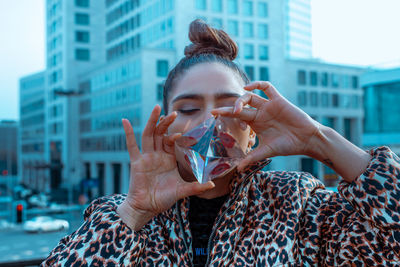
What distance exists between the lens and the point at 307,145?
195cm

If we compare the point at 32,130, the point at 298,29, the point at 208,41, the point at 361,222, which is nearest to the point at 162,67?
the point at 208,41

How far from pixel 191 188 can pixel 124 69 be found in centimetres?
3716

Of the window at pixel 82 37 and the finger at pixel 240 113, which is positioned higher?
the window at pixel 82 37

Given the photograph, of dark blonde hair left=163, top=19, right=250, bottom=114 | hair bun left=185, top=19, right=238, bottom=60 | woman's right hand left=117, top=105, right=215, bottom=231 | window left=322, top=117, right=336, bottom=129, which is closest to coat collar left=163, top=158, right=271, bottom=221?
woman's right hand left=117, top=105, right=215, bottom=231

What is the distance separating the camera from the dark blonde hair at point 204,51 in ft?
7.10

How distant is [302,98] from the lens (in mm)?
43156

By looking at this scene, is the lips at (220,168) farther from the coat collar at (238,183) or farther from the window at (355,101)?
the window at (355,101)

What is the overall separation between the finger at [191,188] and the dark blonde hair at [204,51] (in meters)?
0.56

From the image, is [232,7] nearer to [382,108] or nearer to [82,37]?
[382,108]

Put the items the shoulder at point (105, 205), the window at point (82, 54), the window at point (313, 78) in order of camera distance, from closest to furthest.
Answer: the shoulder at point (105, 205), the window at point (313, 78), the window at point (82, 54)

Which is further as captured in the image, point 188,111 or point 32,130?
point 32,130

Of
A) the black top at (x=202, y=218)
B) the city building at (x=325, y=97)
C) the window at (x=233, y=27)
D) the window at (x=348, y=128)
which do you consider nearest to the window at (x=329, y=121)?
the city building at (x=325, y=97)

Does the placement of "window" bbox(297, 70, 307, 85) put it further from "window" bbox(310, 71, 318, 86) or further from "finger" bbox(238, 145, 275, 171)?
"finger" bbox(238, 145, 275, 171)

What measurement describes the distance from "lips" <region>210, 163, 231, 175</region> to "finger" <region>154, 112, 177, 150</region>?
0.32 m
